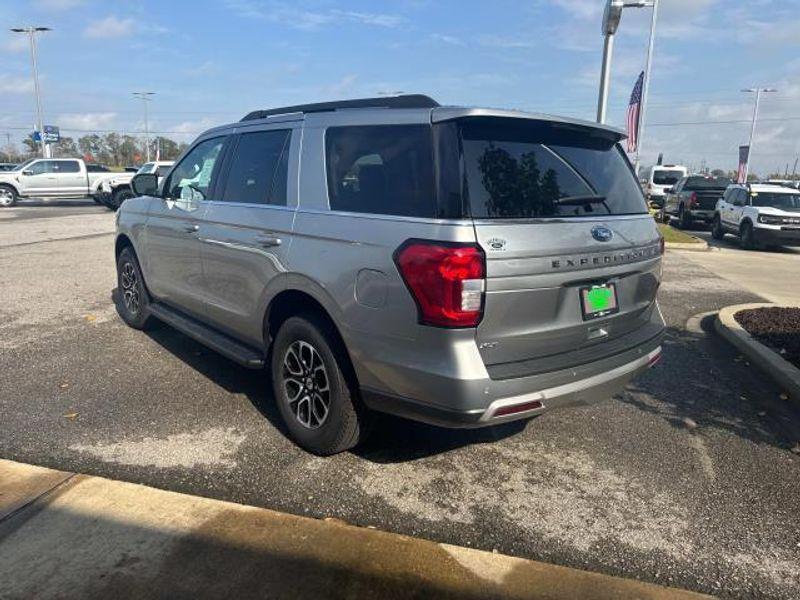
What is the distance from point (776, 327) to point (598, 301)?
160 inches

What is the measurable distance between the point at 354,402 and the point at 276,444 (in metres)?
0.74

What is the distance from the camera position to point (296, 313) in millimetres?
3646

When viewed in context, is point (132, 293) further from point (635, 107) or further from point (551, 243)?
point (635, 107)

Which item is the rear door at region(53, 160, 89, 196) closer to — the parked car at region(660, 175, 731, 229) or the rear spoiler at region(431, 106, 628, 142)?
the parked car at region(660, 175, 731, 229)

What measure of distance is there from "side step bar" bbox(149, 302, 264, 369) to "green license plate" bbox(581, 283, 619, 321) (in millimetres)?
2055

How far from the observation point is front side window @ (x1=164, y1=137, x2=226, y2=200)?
4.62 metres

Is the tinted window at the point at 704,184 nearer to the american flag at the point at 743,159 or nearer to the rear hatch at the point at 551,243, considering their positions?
the american flag at the point at 743,159

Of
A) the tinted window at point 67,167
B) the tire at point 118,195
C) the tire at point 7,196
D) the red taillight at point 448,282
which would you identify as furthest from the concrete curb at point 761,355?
the tire at point 7,196

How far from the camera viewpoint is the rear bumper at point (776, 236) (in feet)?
50.0

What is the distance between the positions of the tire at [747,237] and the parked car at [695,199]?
3.76 meters

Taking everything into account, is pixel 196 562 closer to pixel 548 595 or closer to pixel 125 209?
pixel 548 595

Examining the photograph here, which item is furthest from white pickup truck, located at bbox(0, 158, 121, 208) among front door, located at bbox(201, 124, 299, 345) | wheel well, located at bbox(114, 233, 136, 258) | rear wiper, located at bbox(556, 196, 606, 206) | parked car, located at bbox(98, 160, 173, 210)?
rear wiper, located at bbox(556, 196, 606, 206)

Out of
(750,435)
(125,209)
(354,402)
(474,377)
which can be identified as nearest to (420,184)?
(474,377)

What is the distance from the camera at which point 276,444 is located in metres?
3.78
